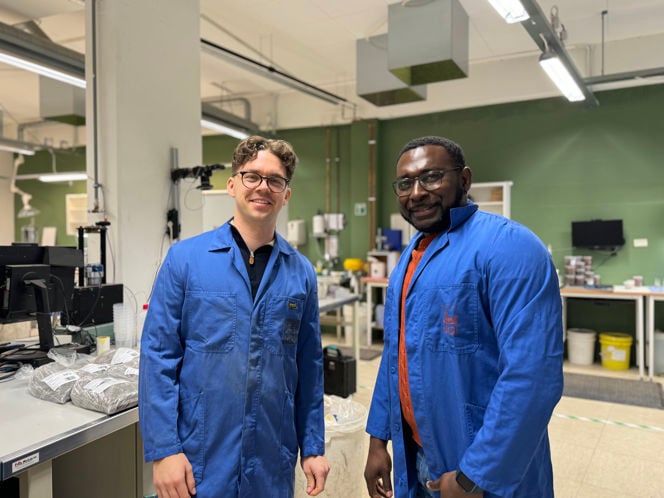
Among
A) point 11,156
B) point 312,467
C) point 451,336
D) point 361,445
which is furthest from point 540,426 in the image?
point 11,156

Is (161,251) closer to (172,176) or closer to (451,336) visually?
(172,176)

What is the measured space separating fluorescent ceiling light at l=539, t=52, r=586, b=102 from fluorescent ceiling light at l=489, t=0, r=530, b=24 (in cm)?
80

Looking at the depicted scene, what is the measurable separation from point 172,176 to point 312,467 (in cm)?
224

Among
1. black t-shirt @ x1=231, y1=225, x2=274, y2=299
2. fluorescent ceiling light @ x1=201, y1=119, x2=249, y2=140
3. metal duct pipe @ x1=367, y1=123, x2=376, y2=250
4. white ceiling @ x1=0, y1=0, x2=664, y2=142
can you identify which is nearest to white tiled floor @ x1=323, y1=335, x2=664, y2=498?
black t-shirt @ x1=231, y1=225, x2=274, y2=299

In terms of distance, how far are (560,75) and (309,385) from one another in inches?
151

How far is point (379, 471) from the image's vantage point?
4.59 ft

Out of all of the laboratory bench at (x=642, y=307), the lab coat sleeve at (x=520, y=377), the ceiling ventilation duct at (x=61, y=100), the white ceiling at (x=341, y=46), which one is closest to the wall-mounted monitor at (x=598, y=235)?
the laboratory bench at (x=642, y=307)

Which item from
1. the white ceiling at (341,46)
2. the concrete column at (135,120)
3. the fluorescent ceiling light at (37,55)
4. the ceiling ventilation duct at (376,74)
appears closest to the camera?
the concrete column at (135,120)

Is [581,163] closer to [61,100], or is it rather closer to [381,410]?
[381,410]

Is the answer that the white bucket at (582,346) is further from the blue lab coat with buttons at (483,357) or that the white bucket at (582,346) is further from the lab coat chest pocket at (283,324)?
the lab coat chest pocket at (283,324)

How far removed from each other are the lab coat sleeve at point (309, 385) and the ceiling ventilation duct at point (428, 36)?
112 inches

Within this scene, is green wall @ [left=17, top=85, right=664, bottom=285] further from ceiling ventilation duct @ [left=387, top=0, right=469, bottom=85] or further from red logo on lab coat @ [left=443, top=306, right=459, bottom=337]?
red logo on lab coat @ [left=443, top=306, right=459, bottom=337]

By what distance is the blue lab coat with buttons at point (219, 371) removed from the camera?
128 centimetres

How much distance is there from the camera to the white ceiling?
14.1ft
